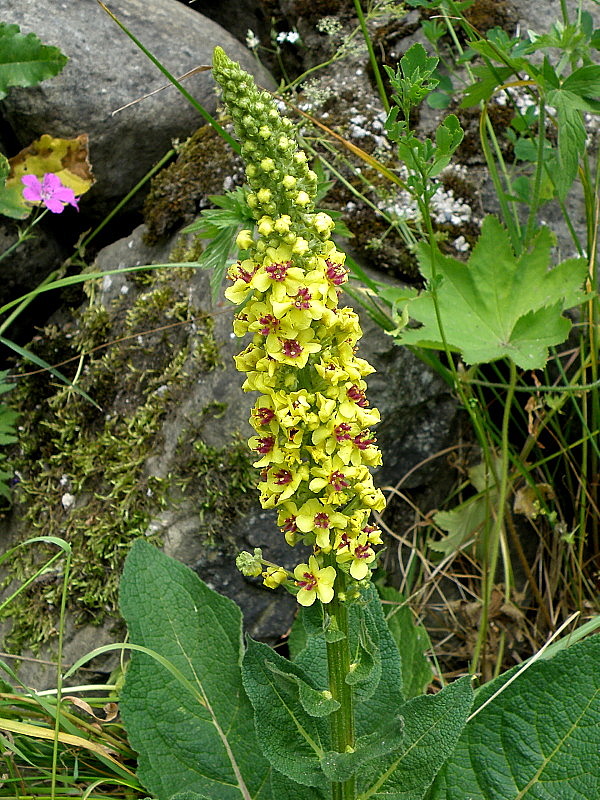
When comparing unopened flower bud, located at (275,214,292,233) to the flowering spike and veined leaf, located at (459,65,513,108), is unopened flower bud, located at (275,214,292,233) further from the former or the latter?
→ veined leaf, located at (459,65,513,108)

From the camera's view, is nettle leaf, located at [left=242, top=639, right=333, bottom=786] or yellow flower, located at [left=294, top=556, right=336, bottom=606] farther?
nettle leaf, located at [left=242, top=639, right=333, bottom=786]

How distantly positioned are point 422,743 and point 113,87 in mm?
3149

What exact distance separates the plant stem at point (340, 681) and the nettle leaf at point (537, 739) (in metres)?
0.45

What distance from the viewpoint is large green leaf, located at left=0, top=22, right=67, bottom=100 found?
3.32 m

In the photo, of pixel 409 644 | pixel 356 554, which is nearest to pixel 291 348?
pixel 356 554

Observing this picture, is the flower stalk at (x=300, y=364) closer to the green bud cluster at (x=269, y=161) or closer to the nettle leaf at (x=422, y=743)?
the green bud cluster at (x=269, y=161)

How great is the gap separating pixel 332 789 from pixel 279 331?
47.0 inches

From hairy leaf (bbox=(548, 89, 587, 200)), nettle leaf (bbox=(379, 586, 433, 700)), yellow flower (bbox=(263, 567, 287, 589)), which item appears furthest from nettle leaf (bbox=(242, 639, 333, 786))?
hairy leaf (bbox=(548, 89, 587, 200))

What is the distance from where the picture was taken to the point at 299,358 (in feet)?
5.32

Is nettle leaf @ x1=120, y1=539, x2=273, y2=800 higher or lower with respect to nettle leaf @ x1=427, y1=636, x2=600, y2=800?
higher

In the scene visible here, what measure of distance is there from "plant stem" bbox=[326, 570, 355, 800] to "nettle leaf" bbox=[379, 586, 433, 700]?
0.72m

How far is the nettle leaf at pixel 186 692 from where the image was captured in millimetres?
2387

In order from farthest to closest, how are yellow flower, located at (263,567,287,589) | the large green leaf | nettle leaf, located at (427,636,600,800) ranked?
1. the large green leaf
2. nettle leaf, located at (427,636,600,800)
3. yellow flower, located at (263,567,287,589)

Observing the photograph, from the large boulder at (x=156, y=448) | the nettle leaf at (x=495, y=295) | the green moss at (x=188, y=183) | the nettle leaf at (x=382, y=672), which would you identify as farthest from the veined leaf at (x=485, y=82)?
the nettle leaf at (x=382, y=672)
